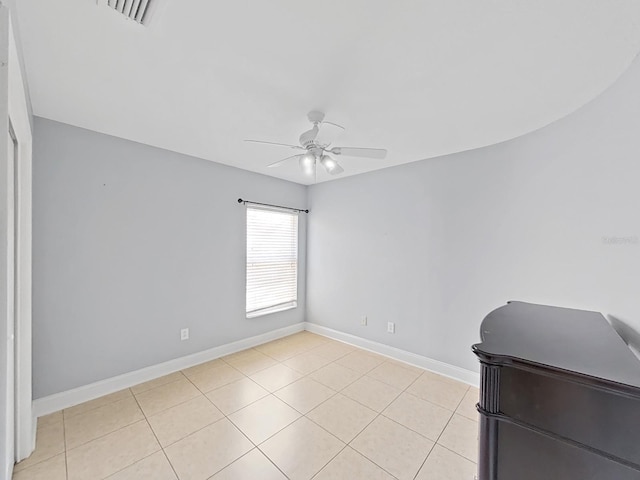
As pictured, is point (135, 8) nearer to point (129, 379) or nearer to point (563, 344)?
point (563, 344)

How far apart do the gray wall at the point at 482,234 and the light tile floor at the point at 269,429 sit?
0.81 meters

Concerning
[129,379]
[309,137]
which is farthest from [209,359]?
[309,137]

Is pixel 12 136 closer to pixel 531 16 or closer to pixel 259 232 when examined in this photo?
pixel 259 232

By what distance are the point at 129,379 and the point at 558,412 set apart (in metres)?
3.17

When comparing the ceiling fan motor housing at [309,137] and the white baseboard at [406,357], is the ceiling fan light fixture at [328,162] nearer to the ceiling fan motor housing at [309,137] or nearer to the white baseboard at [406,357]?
the ceiling fan motor housing at [309,137]

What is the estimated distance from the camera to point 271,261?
3.78 meters

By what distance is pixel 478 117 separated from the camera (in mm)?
1973

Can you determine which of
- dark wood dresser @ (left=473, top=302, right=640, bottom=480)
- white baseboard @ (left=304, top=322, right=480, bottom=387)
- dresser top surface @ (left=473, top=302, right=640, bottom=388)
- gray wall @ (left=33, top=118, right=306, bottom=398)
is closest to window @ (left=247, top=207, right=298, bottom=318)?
gray wall @ (left=33, top=118, right=306, bottom=398)

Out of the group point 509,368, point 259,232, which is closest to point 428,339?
point 509,368

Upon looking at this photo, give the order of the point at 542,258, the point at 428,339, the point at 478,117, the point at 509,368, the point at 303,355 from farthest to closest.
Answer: the point at 303,355, the point at 428,339, the point at 542,258, the point at 478,117, the point at 509,368

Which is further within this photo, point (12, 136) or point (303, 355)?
point (303, 355)

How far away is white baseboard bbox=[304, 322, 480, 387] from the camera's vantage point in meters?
2.65

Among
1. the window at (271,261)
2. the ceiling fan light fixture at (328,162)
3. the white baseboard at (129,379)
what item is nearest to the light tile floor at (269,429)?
the white baseboard at (129,379)

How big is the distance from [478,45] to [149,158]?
2834 mm
